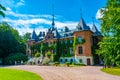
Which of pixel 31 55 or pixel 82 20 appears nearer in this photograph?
pixel 82 20

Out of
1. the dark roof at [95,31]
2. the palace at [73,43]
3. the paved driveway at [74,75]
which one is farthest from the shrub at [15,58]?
the paved driveway at [74,75]

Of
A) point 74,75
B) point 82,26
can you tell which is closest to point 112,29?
point 74,75

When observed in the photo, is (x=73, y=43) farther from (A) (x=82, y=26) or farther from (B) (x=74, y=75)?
(B) (x=74, y=75)

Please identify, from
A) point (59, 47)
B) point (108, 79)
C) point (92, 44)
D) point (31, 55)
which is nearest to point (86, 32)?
point (92, 44)

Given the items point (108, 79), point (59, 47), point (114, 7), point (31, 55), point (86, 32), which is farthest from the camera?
point (31, 55)

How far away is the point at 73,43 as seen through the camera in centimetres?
5803

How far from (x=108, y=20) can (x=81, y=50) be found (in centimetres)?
3209

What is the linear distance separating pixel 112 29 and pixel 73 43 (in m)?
34.4

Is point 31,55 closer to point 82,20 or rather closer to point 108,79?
point 82,20

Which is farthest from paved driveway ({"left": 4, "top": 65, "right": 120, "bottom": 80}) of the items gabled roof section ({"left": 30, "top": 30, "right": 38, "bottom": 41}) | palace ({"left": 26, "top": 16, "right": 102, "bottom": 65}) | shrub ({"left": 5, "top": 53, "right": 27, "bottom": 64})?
gabled roof section ({"left": 30, "top": 30, "right": 38, "bottom": 41})

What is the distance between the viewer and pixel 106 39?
24.3m

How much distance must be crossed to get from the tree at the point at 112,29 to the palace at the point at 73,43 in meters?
30.2

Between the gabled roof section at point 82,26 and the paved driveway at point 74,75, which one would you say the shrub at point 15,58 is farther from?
the paved driveway at point 74,75

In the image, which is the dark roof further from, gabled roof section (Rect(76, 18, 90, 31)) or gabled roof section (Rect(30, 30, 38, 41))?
gabled roof section (Rect(30, 30, 38, 41))
